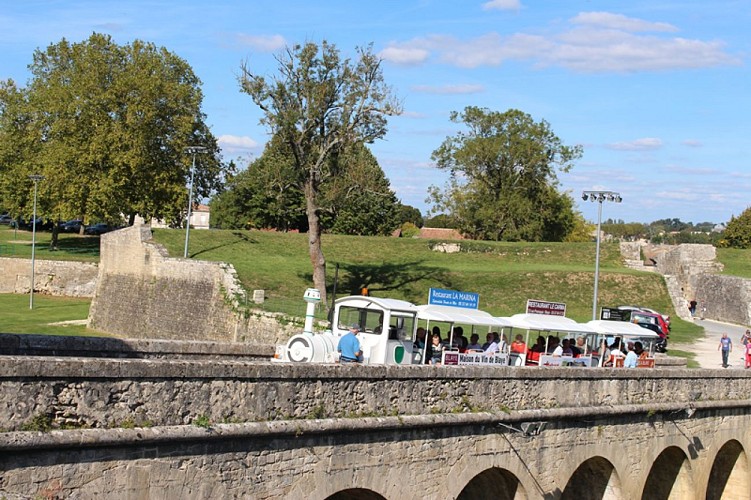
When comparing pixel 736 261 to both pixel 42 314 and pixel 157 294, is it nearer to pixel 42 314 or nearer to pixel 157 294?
pixel 157 294

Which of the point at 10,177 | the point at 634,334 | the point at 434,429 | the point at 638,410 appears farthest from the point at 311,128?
the point at 10,177

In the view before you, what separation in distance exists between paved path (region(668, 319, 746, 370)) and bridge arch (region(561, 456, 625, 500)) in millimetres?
10348

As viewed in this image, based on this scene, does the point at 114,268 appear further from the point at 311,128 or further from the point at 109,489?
the point at 109,489

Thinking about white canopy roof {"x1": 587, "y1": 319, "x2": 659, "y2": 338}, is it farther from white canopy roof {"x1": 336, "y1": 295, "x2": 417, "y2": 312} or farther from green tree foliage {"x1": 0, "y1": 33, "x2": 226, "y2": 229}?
green tree foliage {"x1": 0, "y1": 33, "x2": 226, "y2": 229}

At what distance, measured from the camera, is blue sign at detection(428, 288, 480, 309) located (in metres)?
20.7

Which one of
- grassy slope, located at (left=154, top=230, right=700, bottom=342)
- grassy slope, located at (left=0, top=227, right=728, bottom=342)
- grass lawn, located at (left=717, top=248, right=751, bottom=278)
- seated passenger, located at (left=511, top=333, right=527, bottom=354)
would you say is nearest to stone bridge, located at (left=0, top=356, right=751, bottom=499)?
seated passenger, located at (left=511, top=333, right=527, bottom=354)

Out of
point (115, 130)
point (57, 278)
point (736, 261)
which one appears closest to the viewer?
point (115, 130)

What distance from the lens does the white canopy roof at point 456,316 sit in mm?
18625

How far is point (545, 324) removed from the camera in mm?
21047

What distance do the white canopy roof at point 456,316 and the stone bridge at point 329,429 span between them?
258 centimetres

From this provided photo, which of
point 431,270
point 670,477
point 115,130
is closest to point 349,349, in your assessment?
point 670,477

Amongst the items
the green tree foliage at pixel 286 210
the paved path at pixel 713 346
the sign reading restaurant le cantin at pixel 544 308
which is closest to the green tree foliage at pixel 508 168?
the green tree foliage at pixel 286 210

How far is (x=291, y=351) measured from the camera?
15836 millimetres

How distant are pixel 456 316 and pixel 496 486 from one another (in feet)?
12.7
